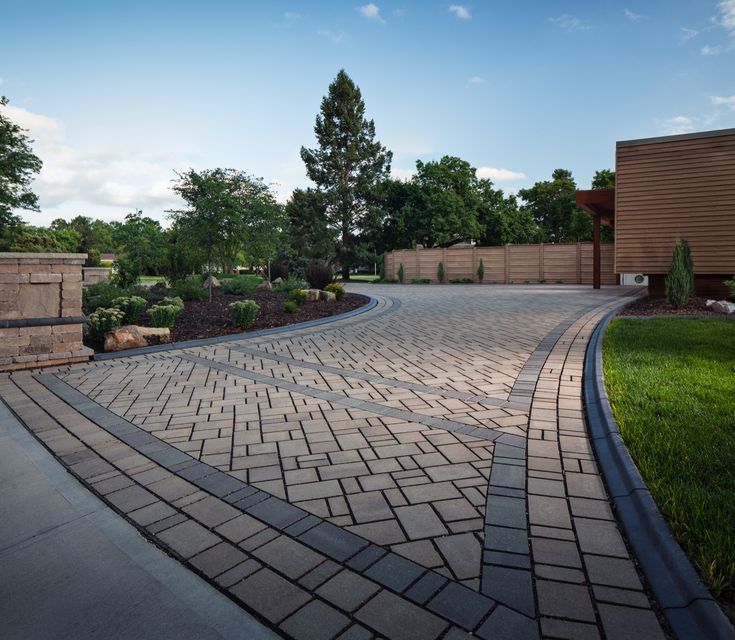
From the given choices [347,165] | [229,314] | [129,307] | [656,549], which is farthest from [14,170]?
[656,549]

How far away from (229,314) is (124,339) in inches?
125

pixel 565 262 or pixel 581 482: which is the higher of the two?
pixel 565 262

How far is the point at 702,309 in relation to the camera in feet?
31.7

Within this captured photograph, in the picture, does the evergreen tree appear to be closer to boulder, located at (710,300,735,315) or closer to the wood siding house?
the wood siding house

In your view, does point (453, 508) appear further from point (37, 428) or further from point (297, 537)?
point (37, 428)

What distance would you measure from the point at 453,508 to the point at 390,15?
13289 millimetres

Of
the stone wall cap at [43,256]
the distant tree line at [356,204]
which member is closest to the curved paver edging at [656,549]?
the stone wall cap at [43,256]

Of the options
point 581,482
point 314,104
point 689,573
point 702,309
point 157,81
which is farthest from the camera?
point 314,104

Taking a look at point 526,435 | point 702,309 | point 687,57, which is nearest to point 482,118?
point 687,57

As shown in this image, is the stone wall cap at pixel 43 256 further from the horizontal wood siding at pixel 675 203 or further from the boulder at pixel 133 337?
the horizontal wood siding at pixel 675 203

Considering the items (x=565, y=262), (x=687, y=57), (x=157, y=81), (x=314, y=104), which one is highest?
(x=314, y=104)

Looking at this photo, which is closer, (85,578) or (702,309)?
(85,578)

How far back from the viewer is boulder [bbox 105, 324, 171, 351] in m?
6.52

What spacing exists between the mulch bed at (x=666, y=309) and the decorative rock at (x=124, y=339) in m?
9.16
